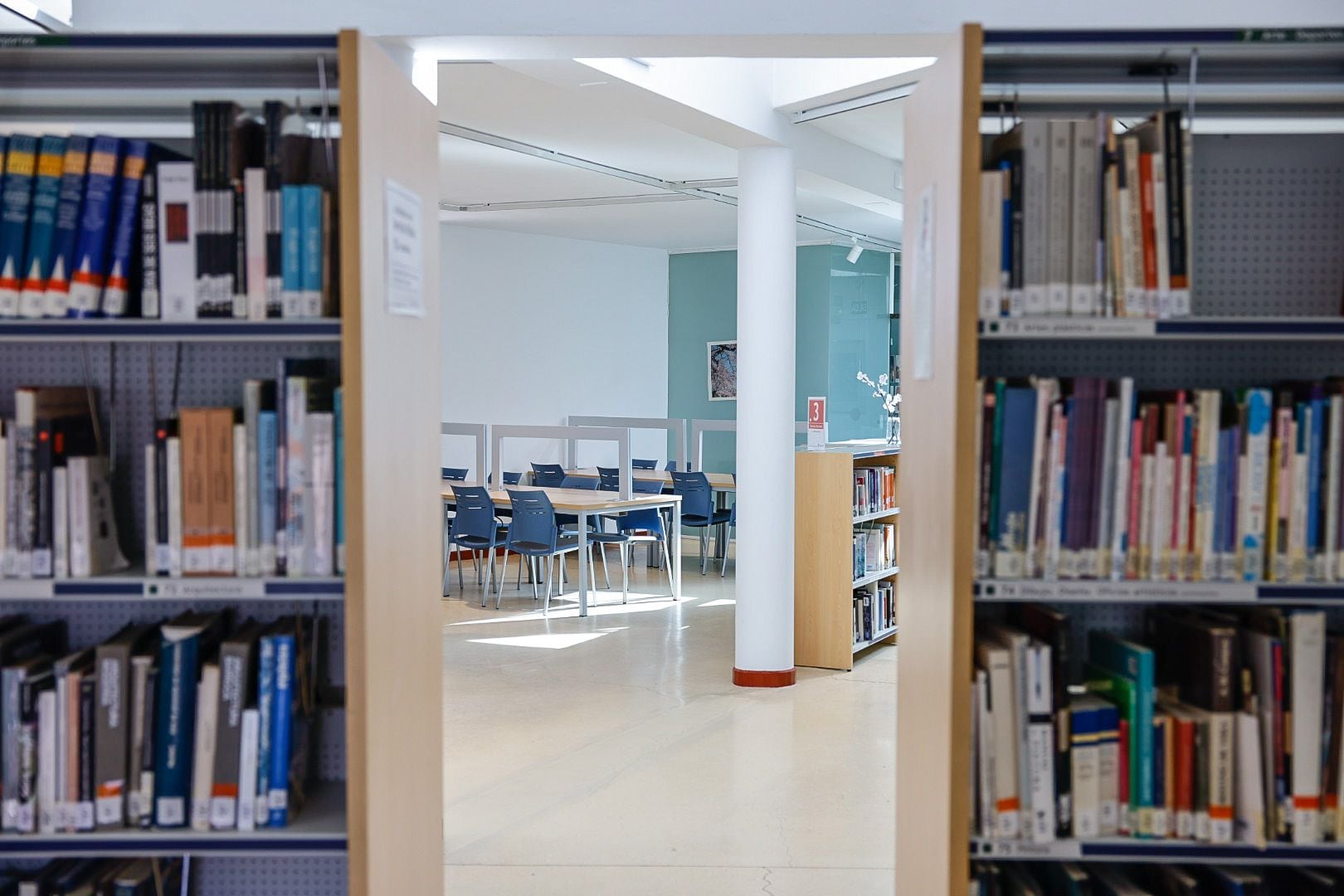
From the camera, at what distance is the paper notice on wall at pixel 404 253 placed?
2217 mm

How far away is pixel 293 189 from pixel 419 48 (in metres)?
1.41

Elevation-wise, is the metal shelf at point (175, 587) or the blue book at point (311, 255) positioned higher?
the blue book at point (311, 255)

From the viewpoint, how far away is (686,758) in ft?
15.6

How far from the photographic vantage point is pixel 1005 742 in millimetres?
2090

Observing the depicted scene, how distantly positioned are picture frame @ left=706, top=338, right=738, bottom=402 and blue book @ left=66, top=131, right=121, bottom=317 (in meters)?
10.7

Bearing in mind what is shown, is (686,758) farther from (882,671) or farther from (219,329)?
(219,329)

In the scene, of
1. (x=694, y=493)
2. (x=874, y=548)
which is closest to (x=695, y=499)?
(x=694, y=493)

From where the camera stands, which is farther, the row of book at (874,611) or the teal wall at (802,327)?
the teal wall at (802,327)

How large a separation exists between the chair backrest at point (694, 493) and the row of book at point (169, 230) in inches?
277

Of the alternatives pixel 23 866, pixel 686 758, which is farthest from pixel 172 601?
pixel 686 758

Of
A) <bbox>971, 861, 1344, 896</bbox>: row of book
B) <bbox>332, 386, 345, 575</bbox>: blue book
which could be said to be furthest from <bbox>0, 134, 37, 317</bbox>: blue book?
<bbox>971, 861, 1344, 896</bbox>: row of book

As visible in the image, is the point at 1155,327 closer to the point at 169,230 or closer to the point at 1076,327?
the point at 1076,327

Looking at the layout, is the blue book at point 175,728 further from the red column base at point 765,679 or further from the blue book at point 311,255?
the red column base at point 765,679

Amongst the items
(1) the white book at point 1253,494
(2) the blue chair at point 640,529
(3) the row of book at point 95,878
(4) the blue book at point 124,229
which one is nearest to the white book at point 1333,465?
(1) the white book at point 1253,494
